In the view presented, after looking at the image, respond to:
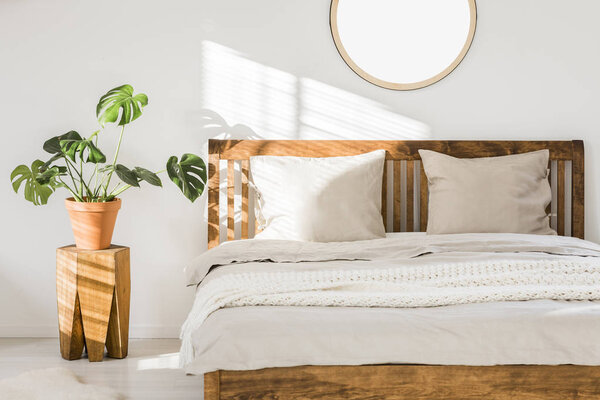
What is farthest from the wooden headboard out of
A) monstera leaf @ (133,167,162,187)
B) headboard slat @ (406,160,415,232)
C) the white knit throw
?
the white knit throw

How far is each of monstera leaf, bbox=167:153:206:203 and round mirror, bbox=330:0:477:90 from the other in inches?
41.6

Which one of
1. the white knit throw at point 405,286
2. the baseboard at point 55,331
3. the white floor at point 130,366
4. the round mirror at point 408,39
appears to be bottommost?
the white floor at point 130,366

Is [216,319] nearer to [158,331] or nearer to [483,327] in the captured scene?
[483,327]

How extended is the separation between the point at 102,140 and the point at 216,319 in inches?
72.8

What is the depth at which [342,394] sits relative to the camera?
155 centimetres

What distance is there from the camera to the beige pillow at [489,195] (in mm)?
2879

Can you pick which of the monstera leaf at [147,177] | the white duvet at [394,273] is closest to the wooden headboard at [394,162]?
the monstera leaf at [147,177]

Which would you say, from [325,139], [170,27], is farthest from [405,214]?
[170,27]

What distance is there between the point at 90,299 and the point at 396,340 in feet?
5.48

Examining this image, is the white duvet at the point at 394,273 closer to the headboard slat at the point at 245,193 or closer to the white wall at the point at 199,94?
the headboard slat at the point at 245,193

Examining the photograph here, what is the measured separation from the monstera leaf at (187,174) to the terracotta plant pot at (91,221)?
0.33m

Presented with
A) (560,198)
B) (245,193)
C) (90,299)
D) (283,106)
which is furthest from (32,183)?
(560,198)

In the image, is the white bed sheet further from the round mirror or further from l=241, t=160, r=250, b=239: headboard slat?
the round mirror

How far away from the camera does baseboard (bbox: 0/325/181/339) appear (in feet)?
10.5
